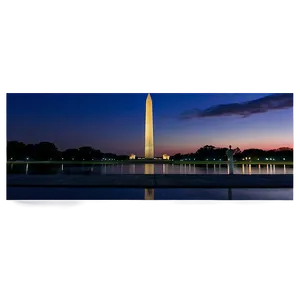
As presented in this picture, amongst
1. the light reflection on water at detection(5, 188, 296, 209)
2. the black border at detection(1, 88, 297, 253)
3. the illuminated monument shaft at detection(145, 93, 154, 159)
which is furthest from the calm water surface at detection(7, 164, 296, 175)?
the black border at detection(1, 88, 297, 253)

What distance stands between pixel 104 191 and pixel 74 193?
523 mm

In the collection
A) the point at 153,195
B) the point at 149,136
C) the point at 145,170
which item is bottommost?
the point at 153,195

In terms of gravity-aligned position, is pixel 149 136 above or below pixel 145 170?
above

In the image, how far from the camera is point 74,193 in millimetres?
5281
